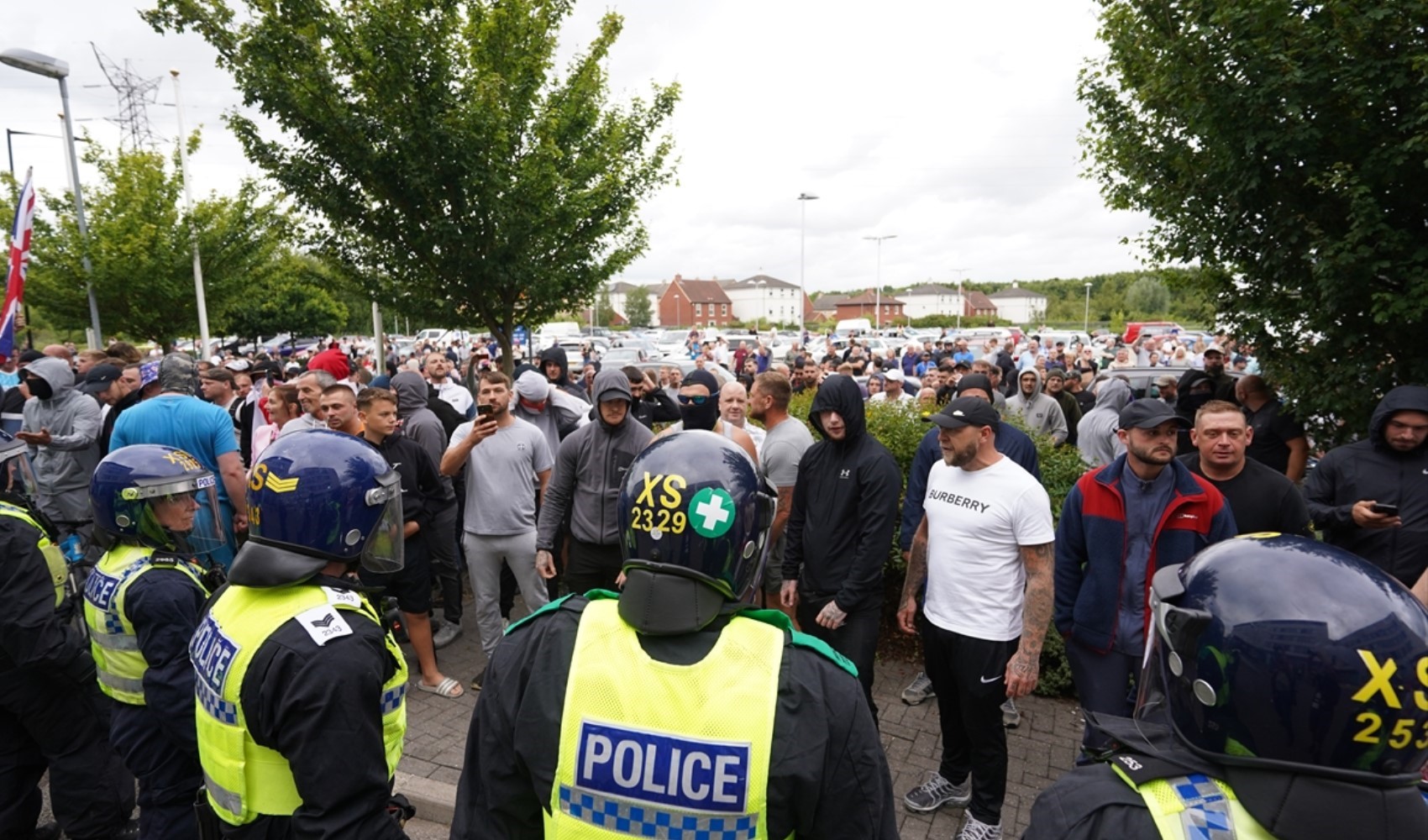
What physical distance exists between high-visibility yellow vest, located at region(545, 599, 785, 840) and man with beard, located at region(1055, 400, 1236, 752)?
8.55 ft

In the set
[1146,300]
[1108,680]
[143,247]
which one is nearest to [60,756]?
[1108,680]

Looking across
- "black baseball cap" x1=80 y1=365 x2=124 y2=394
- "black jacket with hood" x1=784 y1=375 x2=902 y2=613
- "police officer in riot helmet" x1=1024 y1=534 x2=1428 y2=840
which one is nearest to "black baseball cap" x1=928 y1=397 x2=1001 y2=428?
"black jacket with hood" x1=784 y1=375 x2=902 y2=613

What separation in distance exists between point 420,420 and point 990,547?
4.35 metres

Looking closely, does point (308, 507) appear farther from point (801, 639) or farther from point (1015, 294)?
point (1015, 294)

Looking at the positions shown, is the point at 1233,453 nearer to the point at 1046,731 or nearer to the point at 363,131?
the point at 1046,731

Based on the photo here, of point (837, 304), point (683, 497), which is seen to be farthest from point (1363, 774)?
point (837, 304)

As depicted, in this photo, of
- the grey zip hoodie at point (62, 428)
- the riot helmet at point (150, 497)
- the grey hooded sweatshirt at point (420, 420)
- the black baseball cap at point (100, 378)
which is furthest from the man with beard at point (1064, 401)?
the black baseball cap at point (100, 378)

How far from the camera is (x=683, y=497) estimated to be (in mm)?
1609

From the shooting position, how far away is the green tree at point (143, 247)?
52.6 ft

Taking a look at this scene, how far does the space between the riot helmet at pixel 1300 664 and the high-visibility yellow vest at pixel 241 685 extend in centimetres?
194

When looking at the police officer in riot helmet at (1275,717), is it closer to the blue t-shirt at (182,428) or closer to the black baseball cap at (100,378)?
the blue t-shirt at (182,428)

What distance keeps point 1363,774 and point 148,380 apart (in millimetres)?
7833

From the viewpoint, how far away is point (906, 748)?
4.50 meters

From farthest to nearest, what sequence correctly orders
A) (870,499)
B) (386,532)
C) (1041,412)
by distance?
(1041,412), (870,499), (386,532)
